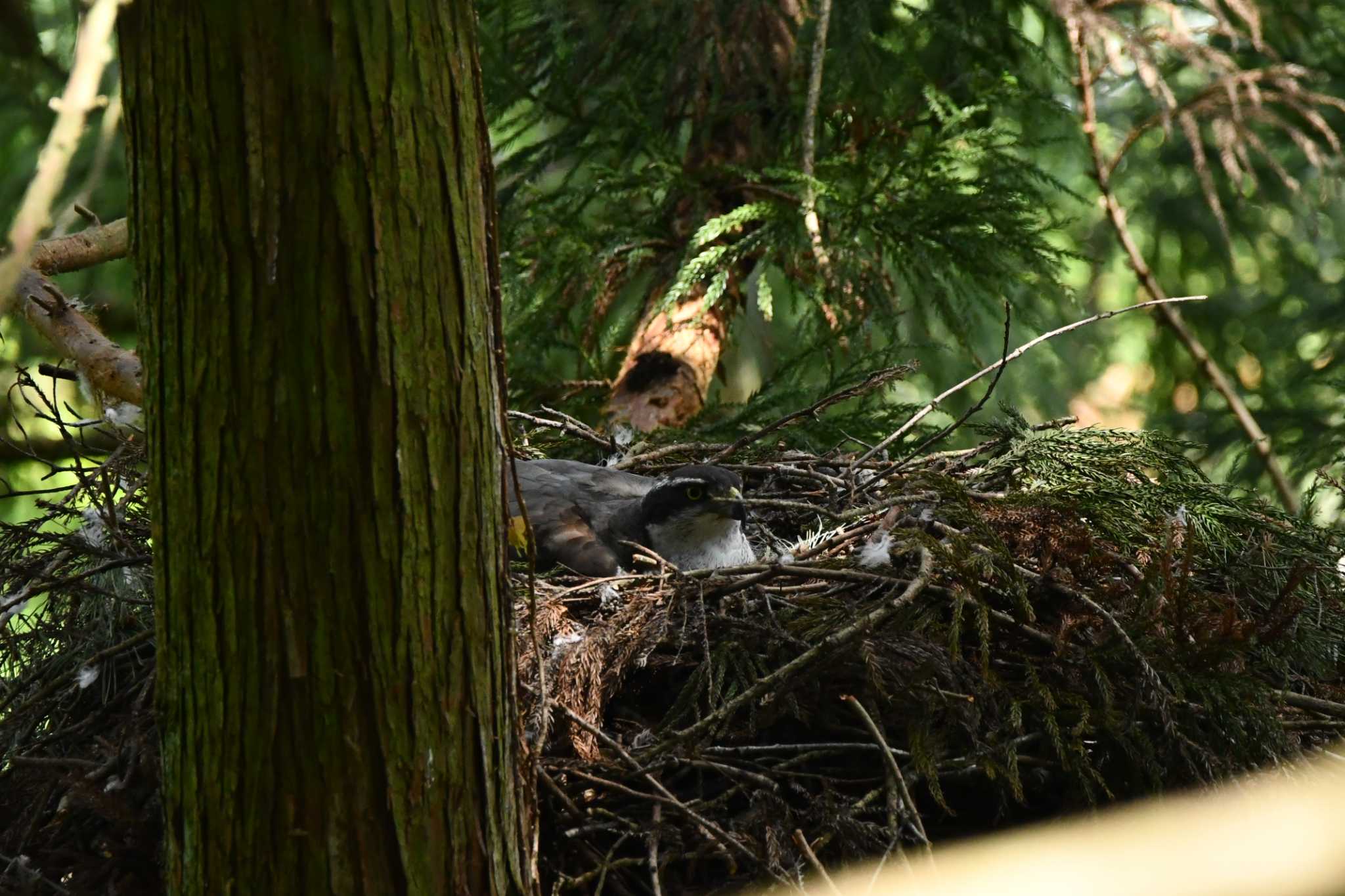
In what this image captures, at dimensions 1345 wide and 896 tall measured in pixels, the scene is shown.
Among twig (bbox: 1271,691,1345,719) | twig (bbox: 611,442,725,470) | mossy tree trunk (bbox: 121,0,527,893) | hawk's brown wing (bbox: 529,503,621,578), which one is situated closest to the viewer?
mossy tree trunk (bbox: 121,0,527,893)

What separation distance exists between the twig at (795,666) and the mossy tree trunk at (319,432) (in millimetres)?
777

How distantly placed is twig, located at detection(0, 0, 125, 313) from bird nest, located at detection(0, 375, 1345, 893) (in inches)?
64.9

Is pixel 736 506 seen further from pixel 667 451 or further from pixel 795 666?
pixel 795 666

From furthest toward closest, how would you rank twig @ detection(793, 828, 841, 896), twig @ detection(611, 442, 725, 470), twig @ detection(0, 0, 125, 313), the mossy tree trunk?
twig @ detection(611, 442, 725, 470) → twig @ detection(793, 828, 841, 896) → the mossy tree trunk → twig @ detection(0, 0, 125, 313)

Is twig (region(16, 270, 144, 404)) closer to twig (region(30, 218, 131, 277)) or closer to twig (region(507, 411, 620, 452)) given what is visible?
twig (region(30, 218, 131, 277))

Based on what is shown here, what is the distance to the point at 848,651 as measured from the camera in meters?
3.06

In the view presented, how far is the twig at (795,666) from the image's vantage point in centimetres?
291

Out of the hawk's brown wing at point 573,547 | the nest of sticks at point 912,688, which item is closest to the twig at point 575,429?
the hawk's brown wing at point 573,547

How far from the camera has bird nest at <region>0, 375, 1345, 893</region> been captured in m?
2.85

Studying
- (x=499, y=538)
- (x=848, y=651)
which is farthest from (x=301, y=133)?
(x=848, y=651)

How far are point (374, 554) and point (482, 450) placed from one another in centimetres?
25

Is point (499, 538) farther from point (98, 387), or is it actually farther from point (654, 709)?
point (98, 387)

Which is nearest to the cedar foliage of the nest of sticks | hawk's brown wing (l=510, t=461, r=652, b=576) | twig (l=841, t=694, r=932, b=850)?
hawk's brown wing (l=510, t=461, r=652, b=576)

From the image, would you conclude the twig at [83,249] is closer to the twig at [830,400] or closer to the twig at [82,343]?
the twig at [82,343]
